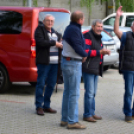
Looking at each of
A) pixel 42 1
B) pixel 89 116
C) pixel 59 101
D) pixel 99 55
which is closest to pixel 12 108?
pixel 59 101

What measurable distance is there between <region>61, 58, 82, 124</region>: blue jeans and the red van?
237 cm

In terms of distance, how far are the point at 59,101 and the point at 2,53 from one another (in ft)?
5.32

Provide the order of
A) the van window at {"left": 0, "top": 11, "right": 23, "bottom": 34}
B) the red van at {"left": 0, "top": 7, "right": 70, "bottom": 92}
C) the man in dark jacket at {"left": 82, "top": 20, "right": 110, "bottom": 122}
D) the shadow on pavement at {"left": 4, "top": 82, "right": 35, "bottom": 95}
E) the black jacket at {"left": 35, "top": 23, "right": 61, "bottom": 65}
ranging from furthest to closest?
the shadow on pavement at {"left": 4, "top": 82, "right": 35, "bottom": 95}, the van window at {"left": 0, "top": 11, "right": 23, "bottom": 34}, the red van at {"left": 0, "top": 7, "right": 70, "bottom": 92}, the black jacket at {"left": 35, "top": 23, "right": 61, "bottom": 65}, the man in dark jacket at {"left": 82, "top": 20, "right": 110, "bottom": 122}

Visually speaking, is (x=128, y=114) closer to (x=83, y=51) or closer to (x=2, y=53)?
(x=83, y=51)

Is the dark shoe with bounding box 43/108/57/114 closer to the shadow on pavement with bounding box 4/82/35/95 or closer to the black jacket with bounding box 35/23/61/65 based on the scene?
the black jacket with bounding box 35/23/61/65

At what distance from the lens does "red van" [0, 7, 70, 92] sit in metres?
8.15

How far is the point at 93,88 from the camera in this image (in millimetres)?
6426

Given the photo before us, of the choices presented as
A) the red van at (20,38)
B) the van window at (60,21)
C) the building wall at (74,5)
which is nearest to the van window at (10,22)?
the red van at (20,38)

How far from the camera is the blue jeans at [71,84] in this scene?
19.0 feet

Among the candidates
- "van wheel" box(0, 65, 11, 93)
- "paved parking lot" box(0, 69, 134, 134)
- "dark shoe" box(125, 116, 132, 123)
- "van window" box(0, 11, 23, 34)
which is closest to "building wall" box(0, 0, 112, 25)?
"paved parking lot" box(0, 69, 134, 134)

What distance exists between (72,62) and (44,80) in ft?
4.23

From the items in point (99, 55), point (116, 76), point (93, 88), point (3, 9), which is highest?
point (3, 9)

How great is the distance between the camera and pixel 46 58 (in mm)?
6777

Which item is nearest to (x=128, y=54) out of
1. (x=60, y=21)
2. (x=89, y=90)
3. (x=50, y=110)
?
(x=89, y=90)
